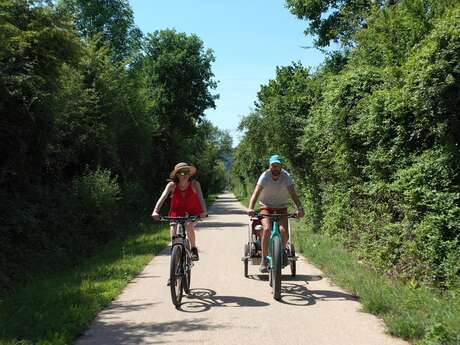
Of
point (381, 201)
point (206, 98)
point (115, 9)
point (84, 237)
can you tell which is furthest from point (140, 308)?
point (115, 9)

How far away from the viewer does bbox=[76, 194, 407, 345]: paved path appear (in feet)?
18.1

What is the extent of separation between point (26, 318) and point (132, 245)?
8.75 metres

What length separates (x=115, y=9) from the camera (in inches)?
1347

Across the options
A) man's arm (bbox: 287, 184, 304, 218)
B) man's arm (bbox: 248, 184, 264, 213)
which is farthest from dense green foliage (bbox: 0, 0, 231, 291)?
man's arm (bbox: 287, 184, 304, 218)

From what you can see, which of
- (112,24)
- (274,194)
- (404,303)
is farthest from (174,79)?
(404,303)

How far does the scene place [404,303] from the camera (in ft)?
20.8

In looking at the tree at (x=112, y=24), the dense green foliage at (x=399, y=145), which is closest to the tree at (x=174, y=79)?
the tree at (x=112, y=24)

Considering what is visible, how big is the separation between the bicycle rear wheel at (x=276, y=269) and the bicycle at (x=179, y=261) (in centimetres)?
124

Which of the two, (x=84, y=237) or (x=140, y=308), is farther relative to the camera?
(x=84, y=237)

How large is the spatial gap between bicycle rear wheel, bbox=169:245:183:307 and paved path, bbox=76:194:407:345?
0.52 ft

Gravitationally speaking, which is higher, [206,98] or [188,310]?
[206,98]

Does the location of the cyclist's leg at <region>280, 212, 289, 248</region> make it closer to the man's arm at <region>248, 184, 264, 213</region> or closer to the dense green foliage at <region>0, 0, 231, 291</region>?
the man's arm at <region>248, 184, 264, 213</region>

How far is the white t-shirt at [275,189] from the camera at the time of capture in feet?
27.9

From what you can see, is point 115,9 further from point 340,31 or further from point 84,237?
point 84,237
